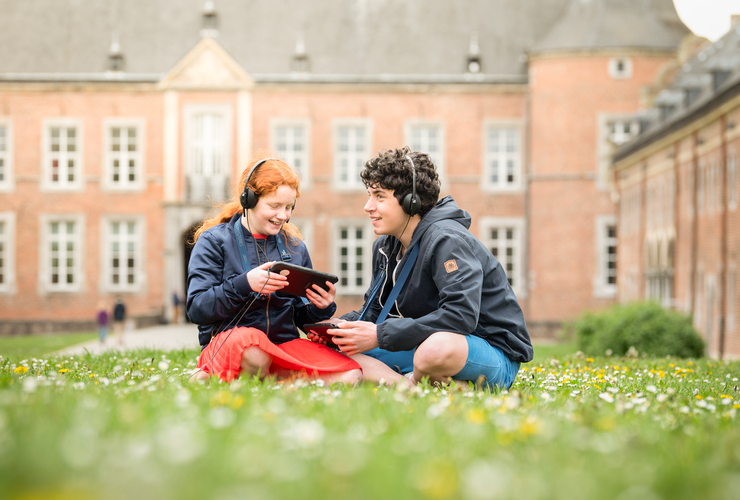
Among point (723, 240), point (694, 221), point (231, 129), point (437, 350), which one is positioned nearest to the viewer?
point (437, 350)

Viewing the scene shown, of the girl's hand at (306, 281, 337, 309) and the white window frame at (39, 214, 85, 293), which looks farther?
the white window frame at (39, 214, 85, 293)

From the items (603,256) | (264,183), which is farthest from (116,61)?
(264,183)

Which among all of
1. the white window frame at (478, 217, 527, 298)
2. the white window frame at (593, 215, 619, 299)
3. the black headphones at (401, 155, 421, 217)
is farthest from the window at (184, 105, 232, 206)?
the black headphones at (401, 155, 421, 217)

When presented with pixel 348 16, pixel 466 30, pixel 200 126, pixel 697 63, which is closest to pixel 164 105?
pixel 200 126

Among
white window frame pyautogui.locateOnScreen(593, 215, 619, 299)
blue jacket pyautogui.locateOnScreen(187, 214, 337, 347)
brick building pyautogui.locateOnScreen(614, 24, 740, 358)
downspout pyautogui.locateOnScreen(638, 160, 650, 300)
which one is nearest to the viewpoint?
blue jacket pyautogui.locateOnScreen(187, 214, 337, 347)

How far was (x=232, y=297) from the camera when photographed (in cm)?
511

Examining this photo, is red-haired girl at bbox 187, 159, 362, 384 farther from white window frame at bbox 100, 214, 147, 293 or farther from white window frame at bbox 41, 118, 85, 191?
white window frame at bbox 41, 118, 85, 191

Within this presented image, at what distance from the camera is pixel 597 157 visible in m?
32.0

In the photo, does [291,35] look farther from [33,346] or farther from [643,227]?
[33,346]

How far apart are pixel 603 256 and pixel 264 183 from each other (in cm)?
2803

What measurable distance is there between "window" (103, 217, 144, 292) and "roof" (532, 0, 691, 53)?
16929mm

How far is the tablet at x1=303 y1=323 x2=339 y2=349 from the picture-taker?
5.28 meters

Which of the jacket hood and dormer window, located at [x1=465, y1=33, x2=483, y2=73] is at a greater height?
dormer window, located at [x1=465, y1=33, x2=483, y2=73]

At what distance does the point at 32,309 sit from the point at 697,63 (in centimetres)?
2591
